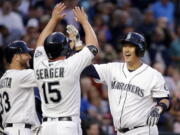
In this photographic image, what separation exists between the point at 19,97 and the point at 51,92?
98 centimetres

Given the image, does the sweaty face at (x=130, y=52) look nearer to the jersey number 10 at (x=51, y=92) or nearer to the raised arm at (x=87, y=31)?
the raised arm at (x=87, y=31)

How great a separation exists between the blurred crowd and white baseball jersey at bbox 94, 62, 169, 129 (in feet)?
11.2

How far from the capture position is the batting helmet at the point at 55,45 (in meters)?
8.98

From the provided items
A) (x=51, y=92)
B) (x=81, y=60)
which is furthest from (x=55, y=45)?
(x=51, y=92)

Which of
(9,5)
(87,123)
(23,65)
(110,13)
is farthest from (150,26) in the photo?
(23,65)

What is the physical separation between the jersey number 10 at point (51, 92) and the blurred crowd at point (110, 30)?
13.4 ft

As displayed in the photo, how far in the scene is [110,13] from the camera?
17.2 metres

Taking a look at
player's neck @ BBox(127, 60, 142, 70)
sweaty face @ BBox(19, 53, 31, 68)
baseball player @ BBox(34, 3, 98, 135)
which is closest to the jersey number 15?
sweaty face @ BBox(19, 53, 31, 68)

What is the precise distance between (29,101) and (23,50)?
2.22ft

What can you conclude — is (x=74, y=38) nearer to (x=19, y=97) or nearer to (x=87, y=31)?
(x=87, y=31)

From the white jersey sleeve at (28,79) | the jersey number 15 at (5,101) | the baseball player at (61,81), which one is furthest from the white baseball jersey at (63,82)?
the jersey number 15 at (5,101)

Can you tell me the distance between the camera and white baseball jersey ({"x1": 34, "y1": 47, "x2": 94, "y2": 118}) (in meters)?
8.95

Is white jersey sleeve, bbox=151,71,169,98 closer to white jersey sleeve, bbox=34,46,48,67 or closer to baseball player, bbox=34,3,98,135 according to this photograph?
baseball player, bbox=34,3,98,135

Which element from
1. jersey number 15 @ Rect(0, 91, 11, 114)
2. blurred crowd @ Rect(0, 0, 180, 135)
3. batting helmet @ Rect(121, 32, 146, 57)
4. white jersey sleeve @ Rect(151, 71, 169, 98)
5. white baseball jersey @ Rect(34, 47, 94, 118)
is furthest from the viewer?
blurred crowd @ Rect(0, 0, 180, 135)
